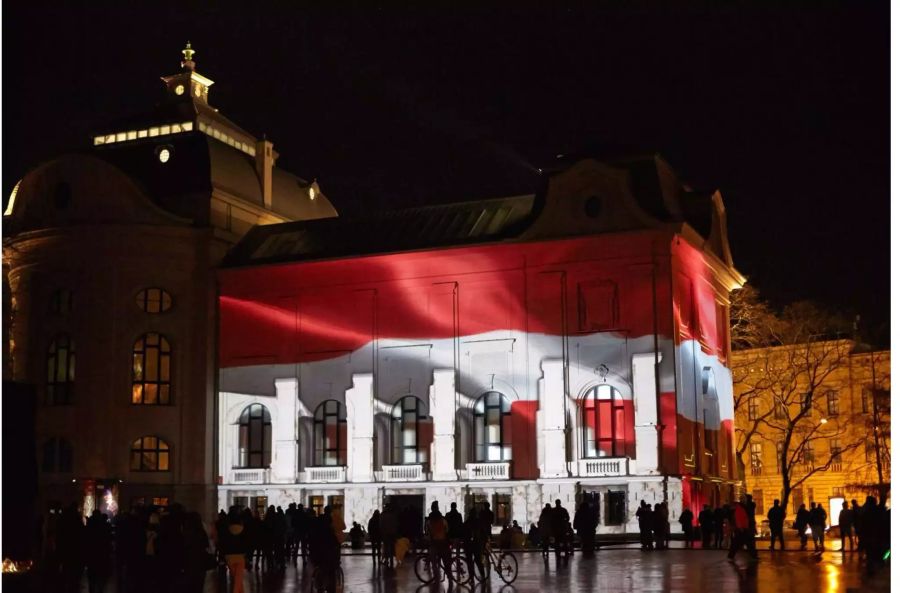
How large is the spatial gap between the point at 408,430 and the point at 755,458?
30285 millimetres

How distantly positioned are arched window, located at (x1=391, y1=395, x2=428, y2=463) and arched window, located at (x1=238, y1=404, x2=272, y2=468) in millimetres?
5382

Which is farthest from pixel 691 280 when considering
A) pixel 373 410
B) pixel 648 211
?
pixel 373 410

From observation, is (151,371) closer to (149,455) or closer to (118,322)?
(118,322)

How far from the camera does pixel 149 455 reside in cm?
5109

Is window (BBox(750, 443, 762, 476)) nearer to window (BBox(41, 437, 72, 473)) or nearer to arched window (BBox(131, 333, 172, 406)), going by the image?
arched window (BBox(131, 333, 172, 406))

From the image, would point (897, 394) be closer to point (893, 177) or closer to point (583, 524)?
point (893, 177)

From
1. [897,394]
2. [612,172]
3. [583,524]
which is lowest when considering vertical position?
[583,524]

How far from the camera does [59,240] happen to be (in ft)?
171

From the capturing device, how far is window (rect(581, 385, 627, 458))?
45.3 m

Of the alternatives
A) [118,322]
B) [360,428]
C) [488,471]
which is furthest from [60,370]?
[488,471]

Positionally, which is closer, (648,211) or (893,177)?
(893,177)

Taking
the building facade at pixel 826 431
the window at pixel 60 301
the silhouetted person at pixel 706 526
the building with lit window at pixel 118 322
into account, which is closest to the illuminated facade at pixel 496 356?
the building with lit window at pixel 118 322

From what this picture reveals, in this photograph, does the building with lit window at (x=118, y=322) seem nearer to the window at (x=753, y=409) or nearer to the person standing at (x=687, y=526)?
the person standing at (x=687, y=526)

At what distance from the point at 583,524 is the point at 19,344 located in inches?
1039
